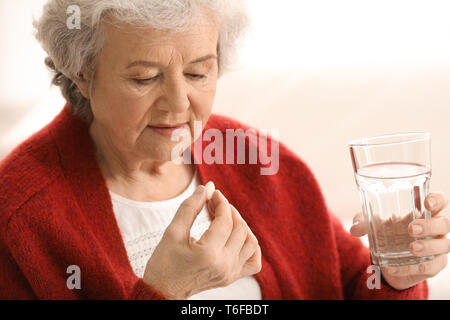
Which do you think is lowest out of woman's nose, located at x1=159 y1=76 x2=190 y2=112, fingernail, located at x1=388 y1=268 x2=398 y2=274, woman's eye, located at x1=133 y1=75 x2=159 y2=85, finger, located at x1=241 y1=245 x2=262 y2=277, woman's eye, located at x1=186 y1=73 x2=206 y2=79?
fingernail, located at x1=388 y1=268 x2=398 y2=274

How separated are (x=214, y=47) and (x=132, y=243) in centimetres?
34

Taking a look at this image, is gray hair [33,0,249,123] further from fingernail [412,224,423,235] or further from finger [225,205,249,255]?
fingernail [412,224,423,235]

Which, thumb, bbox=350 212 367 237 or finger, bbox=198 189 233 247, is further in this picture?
thumb, bbox=350 212 367 237

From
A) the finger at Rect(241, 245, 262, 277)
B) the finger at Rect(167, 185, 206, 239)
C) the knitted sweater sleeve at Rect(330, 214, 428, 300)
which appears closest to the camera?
the finger at Rect(167, 185, 206, 239)

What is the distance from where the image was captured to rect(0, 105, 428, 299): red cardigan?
82 centimetres

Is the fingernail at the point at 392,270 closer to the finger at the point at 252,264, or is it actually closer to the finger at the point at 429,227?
the finger at the point at 429,227

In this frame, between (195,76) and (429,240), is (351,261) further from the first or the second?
(195,76)

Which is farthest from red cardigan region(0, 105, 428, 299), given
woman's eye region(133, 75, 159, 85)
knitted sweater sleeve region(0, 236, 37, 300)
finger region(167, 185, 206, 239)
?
woman's eye region(133, 75, 159, 85)

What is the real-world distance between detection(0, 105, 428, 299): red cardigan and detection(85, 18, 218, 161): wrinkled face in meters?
0.09

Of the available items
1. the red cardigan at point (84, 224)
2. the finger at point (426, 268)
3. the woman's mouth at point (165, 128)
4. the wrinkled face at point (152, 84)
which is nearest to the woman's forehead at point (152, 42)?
the wrinkled face at point (152, 84)

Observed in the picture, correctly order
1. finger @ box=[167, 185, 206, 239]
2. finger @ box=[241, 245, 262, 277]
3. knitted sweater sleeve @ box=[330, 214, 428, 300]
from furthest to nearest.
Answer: knitted sweater sleeve @ box=[330, 214, 428, 300], finger @ box=[241, 245, 262, 277], finger @ box=[167, 185, 206, 239]

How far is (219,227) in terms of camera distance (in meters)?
0.70

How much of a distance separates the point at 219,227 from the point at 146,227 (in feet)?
0.70

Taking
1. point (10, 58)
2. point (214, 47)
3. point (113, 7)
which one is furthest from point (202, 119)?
point (10, 58)
